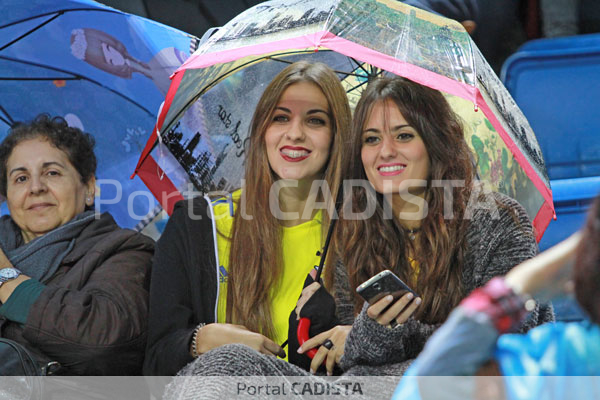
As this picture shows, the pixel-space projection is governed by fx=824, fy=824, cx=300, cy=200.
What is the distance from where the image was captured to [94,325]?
268 centimetres

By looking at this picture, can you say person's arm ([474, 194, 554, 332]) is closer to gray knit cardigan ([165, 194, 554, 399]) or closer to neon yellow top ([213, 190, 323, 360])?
gray knit cardigan ([165, 194, 554, 399])

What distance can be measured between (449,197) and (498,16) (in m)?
2.07

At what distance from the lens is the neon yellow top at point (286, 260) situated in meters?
2.78

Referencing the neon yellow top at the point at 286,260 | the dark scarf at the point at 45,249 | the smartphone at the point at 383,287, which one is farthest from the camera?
the dark scarf at the point at 45,249

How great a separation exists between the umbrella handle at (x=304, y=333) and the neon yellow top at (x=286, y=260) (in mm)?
194

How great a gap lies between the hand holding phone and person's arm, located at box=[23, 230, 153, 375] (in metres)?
0.94

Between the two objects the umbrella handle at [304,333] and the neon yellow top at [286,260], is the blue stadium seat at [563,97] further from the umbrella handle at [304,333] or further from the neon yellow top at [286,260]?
the umbrella handle at [304,333]

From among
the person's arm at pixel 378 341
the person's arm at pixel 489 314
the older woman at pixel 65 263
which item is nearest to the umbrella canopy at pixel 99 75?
the older woman at pixel 65 263

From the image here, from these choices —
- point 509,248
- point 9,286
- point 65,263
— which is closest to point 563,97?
point 509,248

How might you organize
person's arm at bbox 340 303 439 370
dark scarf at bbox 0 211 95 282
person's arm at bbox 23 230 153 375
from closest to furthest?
1. person's arm at bbox 340 303 439 370
2. person's arm at bbox 23 230 153 375
3. dark scarf at bbox 0 211 95 282

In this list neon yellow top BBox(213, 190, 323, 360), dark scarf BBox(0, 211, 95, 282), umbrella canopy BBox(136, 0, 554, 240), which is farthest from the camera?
dark scarf BBox(0, 211, 95, 282)

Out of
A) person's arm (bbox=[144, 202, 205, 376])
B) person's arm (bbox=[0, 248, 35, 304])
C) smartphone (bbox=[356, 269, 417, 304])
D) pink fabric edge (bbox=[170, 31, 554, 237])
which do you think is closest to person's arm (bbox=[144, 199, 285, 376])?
person's arm (bbox=[144, 202, 205, 376])

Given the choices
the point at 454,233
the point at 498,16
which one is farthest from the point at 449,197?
the point at 498,16

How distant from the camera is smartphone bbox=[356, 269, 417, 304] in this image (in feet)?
6.77
